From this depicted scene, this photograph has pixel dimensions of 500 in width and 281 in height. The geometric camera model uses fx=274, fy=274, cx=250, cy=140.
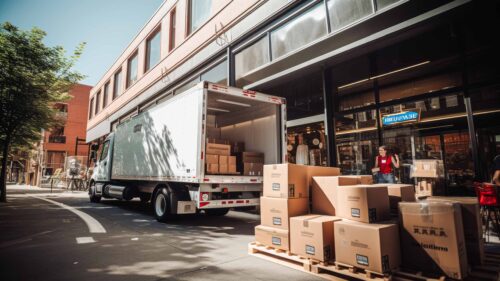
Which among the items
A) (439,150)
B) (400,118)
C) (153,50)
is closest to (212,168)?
(400,118)

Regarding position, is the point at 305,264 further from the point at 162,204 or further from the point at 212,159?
the point at 162,204

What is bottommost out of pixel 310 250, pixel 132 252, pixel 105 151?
pixel 132 252

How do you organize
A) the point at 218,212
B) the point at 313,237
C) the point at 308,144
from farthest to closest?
the point at 308,144
the point at 218,212
the point at 313,237

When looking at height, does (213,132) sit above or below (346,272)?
above

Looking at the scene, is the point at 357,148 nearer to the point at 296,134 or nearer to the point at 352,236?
the point at 296,134

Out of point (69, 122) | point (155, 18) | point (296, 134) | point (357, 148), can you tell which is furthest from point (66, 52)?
point (69, 122)

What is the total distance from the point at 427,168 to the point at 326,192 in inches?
167

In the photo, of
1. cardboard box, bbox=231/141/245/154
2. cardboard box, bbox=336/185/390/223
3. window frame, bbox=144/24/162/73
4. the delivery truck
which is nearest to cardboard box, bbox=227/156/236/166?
the delivery truck

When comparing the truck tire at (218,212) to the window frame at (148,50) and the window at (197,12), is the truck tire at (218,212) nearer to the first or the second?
the window at (197,12)

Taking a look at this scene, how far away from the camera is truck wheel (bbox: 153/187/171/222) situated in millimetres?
6567

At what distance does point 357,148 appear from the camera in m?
7.50

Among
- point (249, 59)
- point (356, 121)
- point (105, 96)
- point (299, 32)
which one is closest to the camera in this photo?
point (356, 121)

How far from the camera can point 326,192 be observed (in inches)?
155

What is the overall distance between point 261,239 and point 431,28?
5.58 m
